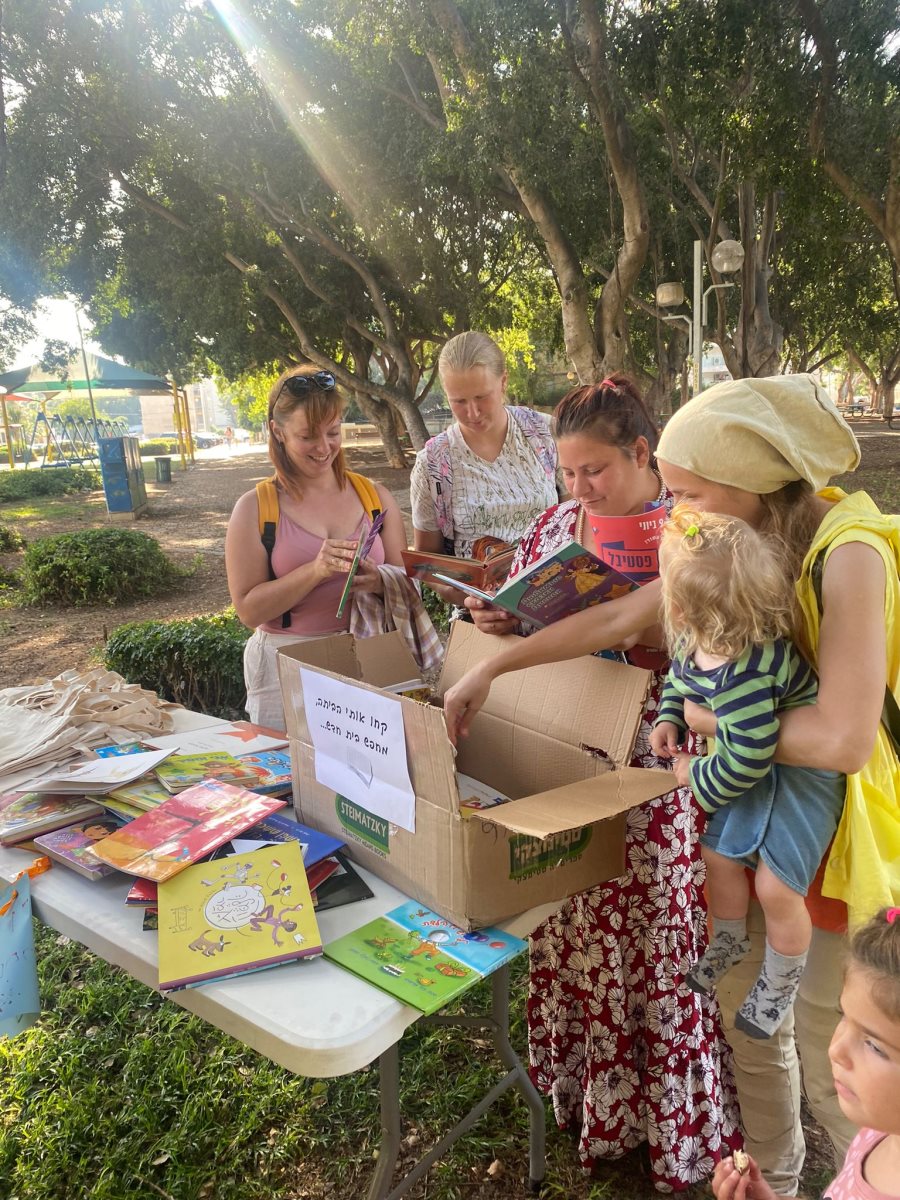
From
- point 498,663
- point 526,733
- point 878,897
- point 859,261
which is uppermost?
point 859,261

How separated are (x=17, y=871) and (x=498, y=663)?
100 centimetres

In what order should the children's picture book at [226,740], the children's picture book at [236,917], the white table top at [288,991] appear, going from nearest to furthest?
1. the white table top at [288,991]
2. the children's picture book at [236,917]
3. the children's picture book at [226,740]

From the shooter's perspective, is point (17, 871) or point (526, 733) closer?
point (17, 871)

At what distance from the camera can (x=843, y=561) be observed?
120cm

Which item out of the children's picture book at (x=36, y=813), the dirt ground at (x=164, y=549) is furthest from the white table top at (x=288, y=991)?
the dirt ground at (x=164, y=549)

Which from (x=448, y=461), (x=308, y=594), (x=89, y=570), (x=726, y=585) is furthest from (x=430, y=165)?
(x=726, y=585)

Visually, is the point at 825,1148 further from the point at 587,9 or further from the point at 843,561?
the point at 587,9

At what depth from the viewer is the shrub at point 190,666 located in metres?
4.86

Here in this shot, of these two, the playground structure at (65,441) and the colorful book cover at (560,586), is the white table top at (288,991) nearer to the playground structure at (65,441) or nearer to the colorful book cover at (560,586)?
the colorful book cover at (560,586)

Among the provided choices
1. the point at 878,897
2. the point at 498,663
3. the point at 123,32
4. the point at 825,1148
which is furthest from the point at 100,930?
the point at 123,32

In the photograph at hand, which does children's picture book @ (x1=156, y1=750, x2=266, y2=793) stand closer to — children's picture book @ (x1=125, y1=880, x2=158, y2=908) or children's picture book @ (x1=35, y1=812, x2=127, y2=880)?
children's picture book @ (x1=35, y1=812, x2=127, y2=880)

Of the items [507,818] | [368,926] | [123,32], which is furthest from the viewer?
[123,32]

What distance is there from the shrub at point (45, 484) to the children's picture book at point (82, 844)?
19517 millimetres

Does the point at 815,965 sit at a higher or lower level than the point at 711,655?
lower
